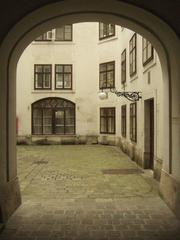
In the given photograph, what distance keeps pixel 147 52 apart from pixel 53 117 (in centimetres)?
1343

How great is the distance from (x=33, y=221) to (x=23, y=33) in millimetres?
3642

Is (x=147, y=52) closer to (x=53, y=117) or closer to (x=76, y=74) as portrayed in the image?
(x=76, y=74)

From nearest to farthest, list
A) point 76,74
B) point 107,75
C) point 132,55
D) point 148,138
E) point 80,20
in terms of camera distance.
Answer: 1. point 80,20
2. point 148,138
3. point 132,55
4. point 107,75
5. point 76,74


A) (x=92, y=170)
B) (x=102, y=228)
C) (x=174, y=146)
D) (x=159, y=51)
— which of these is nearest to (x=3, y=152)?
(x=102, y=228)

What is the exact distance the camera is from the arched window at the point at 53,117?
2447cm

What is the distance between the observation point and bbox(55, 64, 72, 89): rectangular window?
2442 cm

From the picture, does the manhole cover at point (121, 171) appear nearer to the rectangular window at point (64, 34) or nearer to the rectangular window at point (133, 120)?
the rectangular window at point (133, 120)

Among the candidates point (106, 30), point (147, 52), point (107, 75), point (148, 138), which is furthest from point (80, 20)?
point (106, 30)

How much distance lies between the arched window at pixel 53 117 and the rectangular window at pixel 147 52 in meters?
12.2

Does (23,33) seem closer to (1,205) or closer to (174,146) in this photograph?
(1,205)

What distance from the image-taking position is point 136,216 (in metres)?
6.57

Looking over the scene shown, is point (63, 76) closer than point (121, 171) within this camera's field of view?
No

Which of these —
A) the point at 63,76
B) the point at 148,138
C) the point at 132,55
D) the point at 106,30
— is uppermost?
the point at 106,30

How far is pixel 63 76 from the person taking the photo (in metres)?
24.5
